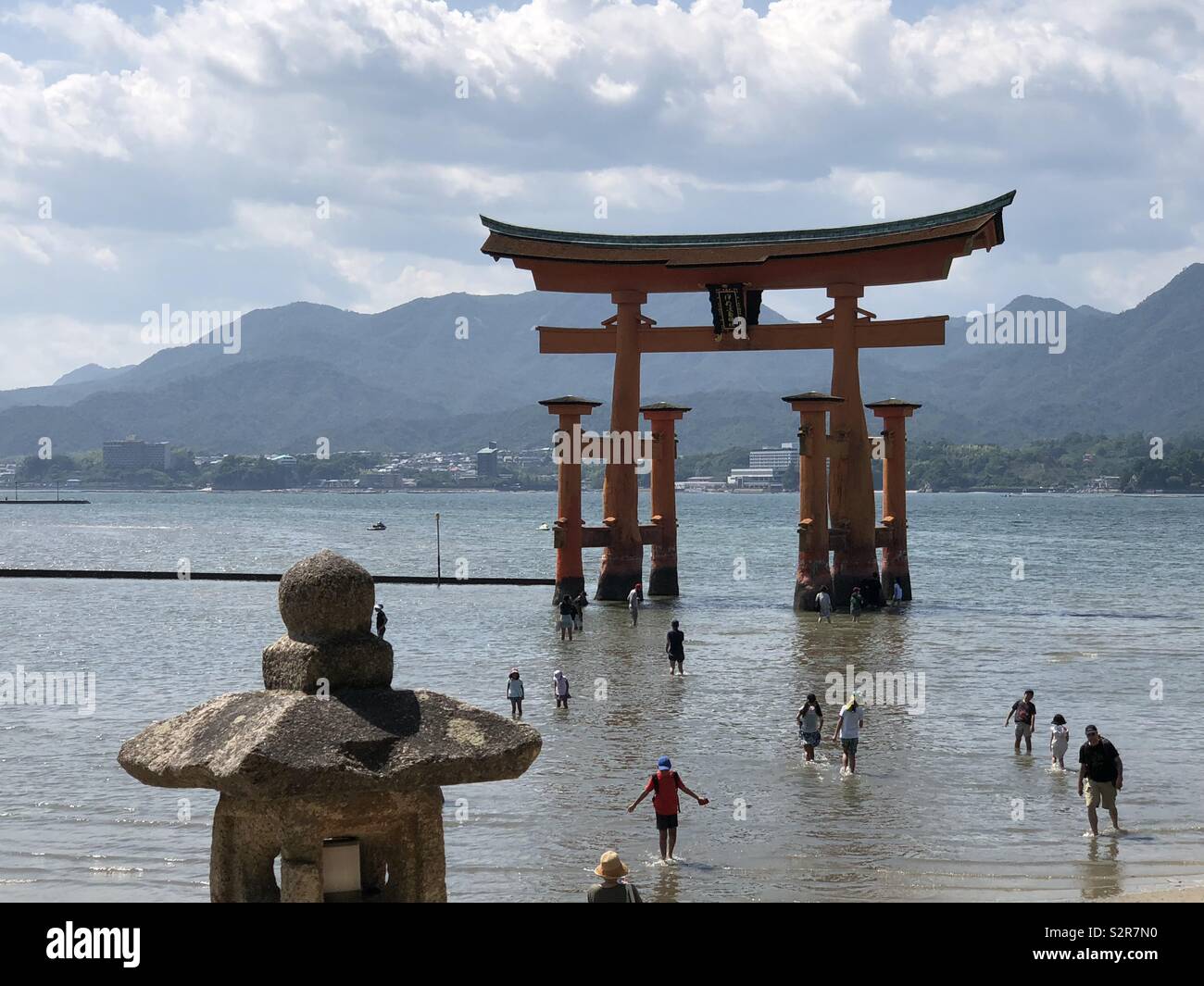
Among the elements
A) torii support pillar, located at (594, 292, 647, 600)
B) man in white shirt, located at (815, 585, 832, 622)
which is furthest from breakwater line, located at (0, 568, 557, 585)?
man in white shirt, located at (815, 585, 832, 622)

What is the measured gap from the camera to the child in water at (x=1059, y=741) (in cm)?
2064

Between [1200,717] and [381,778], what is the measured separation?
23.1 meters

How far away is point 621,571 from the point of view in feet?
155

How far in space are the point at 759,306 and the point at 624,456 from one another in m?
6.42

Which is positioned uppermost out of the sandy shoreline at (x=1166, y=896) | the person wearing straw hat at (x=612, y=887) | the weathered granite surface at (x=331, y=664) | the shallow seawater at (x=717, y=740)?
the weathered granite surface at (x=331, y=664)

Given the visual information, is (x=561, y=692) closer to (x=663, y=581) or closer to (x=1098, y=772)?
(x=1098, y=772)

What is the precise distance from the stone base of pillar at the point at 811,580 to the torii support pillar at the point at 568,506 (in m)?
6.91

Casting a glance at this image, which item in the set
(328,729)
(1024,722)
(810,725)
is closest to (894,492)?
(1024,722)

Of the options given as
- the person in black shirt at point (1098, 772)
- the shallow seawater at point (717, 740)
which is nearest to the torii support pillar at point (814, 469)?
the shallow seawater at point (717, 740)

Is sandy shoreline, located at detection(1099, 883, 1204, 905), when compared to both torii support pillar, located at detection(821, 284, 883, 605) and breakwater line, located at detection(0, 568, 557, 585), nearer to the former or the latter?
torii support pillar, located at detection(821, 284, 883, 605)

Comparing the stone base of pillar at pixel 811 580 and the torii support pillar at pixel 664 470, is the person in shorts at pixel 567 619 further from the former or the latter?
the torii support pillar at pixel 664 470

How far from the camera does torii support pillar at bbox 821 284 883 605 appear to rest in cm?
4319
